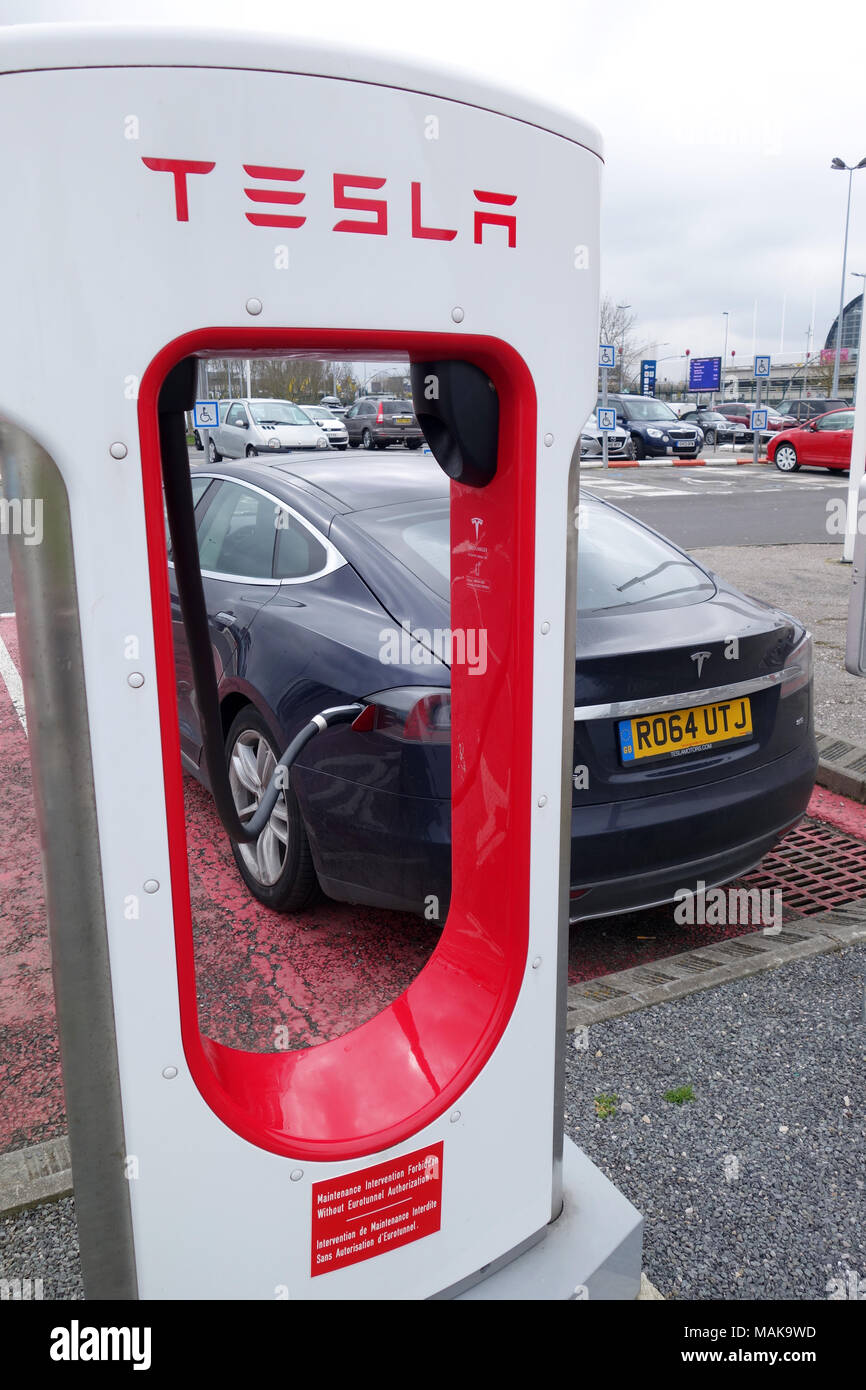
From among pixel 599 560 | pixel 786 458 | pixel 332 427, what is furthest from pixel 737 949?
pixel 786 458

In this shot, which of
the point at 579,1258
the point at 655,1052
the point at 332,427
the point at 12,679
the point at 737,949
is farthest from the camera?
the point at 332,427

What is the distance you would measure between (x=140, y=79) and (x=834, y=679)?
5.73 meters

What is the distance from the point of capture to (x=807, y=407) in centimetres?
3222

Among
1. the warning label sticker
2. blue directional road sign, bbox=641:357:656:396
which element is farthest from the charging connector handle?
blue directional road sign, bbox=641:357:656:396

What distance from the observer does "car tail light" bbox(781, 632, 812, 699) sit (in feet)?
10.7

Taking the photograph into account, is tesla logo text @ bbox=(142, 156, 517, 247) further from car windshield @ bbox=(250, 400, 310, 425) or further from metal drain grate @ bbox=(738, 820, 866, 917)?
car windshield @ bbox=(250, 400, 310, 425)

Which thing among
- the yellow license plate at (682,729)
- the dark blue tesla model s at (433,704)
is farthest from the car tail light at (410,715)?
the yellow license plate at (682,729)

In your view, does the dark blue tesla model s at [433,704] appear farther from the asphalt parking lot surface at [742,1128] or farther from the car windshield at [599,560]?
the asphalt parking lot surface at [742,1128]

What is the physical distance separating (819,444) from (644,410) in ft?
20.1

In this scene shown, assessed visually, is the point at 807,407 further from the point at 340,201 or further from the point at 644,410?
the point at 340,201

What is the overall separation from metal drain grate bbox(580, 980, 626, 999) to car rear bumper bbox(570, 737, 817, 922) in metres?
0.24
